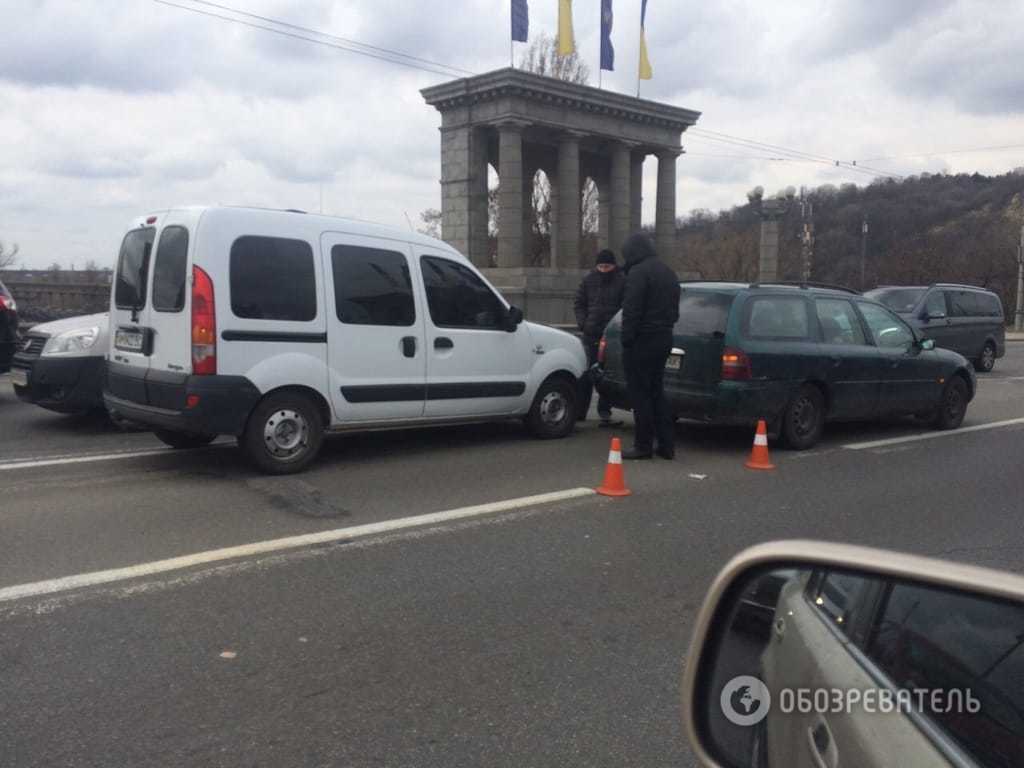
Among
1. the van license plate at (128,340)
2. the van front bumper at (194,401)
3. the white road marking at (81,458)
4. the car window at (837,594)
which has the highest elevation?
the van license plate at (128,340)

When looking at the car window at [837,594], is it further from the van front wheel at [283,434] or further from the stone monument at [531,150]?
the stone monument at [531,150]

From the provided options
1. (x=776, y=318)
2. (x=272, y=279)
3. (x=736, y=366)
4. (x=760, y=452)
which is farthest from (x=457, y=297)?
(x=776, y=318)

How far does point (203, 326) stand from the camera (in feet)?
21.7

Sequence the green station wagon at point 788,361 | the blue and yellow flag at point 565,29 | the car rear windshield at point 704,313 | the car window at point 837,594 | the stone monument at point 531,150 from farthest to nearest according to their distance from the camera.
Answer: the blue and yellow flag at point 565,29 < the stone monument at point 531,150 < the car rear windshield at point 704,313 < the green station wagon at point 788,361 < the car window at point 837,594

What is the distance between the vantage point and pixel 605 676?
371cm

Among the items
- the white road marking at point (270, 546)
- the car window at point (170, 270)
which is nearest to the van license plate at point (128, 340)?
the car window at point (170, 270)

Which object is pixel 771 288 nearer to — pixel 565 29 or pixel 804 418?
pixel 804 418

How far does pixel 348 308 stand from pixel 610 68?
29.2m

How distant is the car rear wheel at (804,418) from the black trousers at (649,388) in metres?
1.29

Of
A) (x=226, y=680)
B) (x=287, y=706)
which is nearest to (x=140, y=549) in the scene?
(x=226, y=680)

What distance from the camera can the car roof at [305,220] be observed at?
6727 mm

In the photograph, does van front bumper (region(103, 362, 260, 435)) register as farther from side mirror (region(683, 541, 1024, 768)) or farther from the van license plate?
side mirror (region(683, 541, 1024, 768))

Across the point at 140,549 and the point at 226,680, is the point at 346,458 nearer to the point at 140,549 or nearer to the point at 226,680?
the point at 140,549

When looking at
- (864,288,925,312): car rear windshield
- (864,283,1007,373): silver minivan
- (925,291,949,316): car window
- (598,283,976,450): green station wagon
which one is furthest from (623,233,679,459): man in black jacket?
(925,291,949,316): car window
